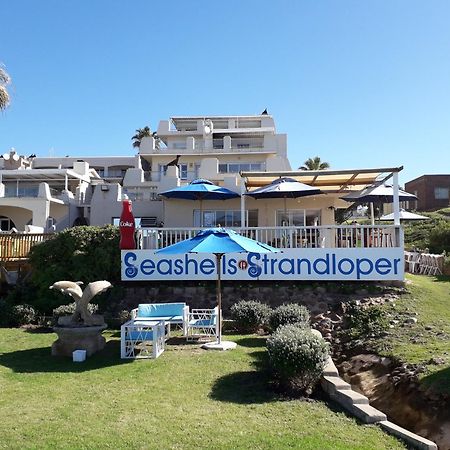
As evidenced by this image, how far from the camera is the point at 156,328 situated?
961 centimetres

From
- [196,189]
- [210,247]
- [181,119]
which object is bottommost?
[210,247]

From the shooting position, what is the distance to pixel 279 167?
76.8 ft

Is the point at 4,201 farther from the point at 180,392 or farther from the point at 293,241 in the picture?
the point at 180,392

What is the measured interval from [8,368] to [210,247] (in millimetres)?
4362

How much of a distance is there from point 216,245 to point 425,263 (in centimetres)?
1828

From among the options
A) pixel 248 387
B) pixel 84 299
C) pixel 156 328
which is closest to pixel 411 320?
pixel 248 387

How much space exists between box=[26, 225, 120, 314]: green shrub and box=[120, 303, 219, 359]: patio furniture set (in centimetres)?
325

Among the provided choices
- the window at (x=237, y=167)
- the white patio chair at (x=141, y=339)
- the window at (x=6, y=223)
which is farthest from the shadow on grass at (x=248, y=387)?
the window at (x=237, y=167)

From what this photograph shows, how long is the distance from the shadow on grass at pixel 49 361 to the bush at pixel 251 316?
10.7 feet

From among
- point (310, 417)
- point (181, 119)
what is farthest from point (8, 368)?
point (181, 119)

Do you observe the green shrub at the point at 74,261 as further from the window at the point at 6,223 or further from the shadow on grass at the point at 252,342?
the window at the point at 6,223

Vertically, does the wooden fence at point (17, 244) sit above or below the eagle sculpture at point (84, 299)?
above

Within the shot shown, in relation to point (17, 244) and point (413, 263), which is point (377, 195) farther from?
point (17, 244)

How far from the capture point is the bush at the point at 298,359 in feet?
23.8
